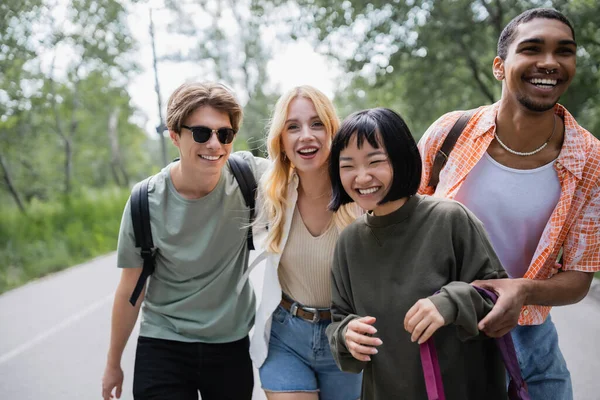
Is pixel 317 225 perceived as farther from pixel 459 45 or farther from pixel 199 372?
pixel 459 45

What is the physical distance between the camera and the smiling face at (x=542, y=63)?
2.32 m

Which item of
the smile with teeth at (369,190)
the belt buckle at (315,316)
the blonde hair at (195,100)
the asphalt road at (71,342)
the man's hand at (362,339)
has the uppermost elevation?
the blonde hair at (195,100)

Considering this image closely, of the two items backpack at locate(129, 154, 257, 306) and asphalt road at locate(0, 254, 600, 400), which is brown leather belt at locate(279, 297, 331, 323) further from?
asphalt road at locate(0, 254, 600, 400)

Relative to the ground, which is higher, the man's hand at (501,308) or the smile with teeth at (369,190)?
the smile with teeth at (369,190)

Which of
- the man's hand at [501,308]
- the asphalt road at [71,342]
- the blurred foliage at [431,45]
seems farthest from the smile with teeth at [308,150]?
the blurred foliage at [431,45]

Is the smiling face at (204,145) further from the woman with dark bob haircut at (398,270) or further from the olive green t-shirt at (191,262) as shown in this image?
the woman with dark bob haircut at (398,270)

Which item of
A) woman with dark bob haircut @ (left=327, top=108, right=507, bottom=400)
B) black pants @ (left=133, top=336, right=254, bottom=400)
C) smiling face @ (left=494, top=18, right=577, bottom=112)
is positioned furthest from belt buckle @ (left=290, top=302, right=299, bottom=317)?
smiling face @ (left=494, top=18, right=577, bottom=112)

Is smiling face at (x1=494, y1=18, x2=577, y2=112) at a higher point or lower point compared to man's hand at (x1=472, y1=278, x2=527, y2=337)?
higher

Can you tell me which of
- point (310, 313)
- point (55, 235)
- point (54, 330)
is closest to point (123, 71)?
point (55, 235)

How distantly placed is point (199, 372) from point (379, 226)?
1528 mm

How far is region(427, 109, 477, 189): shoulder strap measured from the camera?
102 inches

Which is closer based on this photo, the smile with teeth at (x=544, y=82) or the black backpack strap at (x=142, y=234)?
the smile with teeth at (x=544, y=82)

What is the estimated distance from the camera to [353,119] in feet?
7.13

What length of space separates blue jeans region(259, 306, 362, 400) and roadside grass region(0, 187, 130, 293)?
9262 mm
